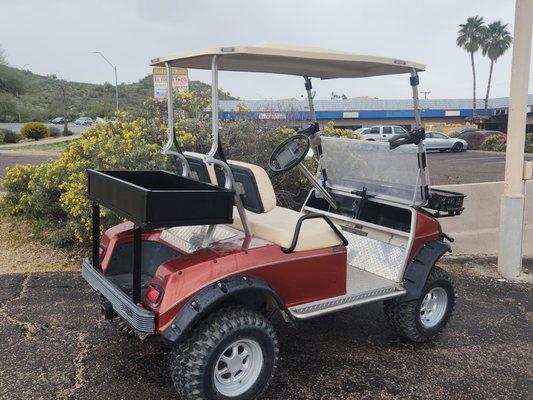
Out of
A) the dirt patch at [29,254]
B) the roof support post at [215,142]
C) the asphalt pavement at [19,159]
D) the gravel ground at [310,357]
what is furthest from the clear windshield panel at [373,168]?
the asphalt pavement at [19,159]

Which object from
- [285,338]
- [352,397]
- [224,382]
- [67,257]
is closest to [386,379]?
[352,397]

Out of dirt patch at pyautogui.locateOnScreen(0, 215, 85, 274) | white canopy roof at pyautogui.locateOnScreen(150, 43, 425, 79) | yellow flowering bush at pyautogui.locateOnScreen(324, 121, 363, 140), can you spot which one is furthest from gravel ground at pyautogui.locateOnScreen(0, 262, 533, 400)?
yellow flowering bush at pyautogui.locateOnScreen(324, 121, 363, 140)

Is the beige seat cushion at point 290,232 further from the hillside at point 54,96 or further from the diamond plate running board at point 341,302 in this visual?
the hillside at point 54,96

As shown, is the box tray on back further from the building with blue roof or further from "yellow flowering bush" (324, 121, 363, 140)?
the building with blue roof

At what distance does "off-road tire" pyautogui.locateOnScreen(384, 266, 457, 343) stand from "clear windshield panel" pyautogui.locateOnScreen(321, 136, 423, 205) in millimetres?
610

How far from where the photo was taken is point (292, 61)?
3.36m

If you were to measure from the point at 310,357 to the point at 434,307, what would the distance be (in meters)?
1.10

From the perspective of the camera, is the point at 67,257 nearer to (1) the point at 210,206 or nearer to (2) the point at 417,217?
(1) the point at 210,206

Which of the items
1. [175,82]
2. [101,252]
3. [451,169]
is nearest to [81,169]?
[101,252]

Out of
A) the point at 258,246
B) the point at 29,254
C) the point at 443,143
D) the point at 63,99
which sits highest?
the point at 63,99

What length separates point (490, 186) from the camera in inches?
257

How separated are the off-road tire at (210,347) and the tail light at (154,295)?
252 millimetres

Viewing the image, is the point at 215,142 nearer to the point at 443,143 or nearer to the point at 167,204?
the point at 167,204

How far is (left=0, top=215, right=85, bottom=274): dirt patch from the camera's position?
209 inches
